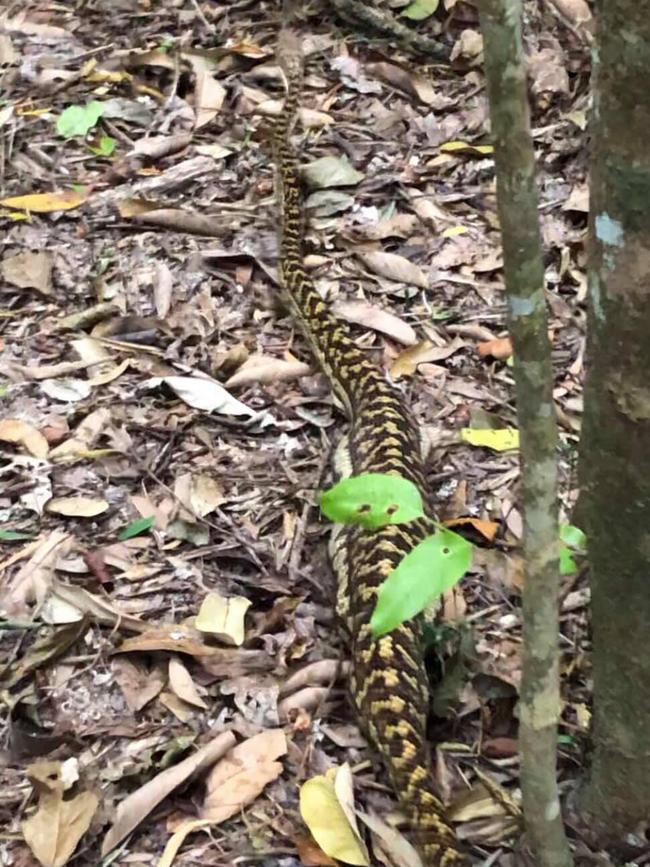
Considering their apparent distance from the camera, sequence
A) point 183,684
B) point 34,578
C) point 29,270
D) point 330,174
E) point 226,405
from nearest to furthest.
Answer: point 183,684, point 34,578, point 226,405, point 29,270, point 330,174

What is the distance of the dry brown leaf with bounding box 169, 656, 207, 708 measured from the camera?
3.38 meters

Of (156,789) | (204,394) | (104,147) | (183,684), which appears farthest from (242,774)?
(104,147)

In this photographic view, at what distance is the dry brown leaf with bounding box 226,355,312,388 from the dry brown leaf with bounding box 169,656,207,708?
59.1 inches

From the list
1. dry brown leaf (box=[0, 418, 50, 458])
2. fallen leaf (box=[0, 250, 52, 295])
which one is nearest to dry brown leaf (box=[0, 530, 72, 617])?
dry brown leaf (box=[0, 418, 50, 458])

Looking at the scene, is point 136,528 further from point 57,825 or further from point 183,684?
point 57,825

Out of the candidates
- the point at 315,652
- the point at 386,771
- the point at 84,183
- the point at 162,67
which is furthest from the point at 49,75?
the point at 386,771

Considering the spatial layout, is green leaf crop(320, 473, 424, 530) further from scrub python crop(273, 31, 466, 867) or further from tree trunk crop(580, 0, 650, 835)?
scrub python crop(273, 31, 466, 867)

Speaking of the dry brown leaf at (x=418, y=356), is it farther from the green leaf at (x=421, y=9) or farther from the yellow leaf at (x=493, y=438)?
the green leaf at (x=421, y=9)

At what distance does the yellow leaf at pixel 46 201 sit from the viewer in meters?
5.66

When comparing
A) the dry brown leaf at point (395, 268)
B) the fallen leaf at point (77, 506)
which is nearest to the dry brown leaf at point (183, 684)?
the fallen leaf at point (77, 506)

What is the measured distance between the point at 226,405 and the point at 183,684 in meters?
1.41

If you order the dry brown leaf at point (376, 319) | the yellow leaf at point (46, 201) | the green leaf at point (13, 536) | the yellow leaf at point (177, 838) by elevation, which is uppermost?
the dry brown leaf at point (376, 319)

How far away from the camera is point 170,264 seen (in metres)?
5.34

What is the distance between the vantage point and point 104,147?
20.3 ft
